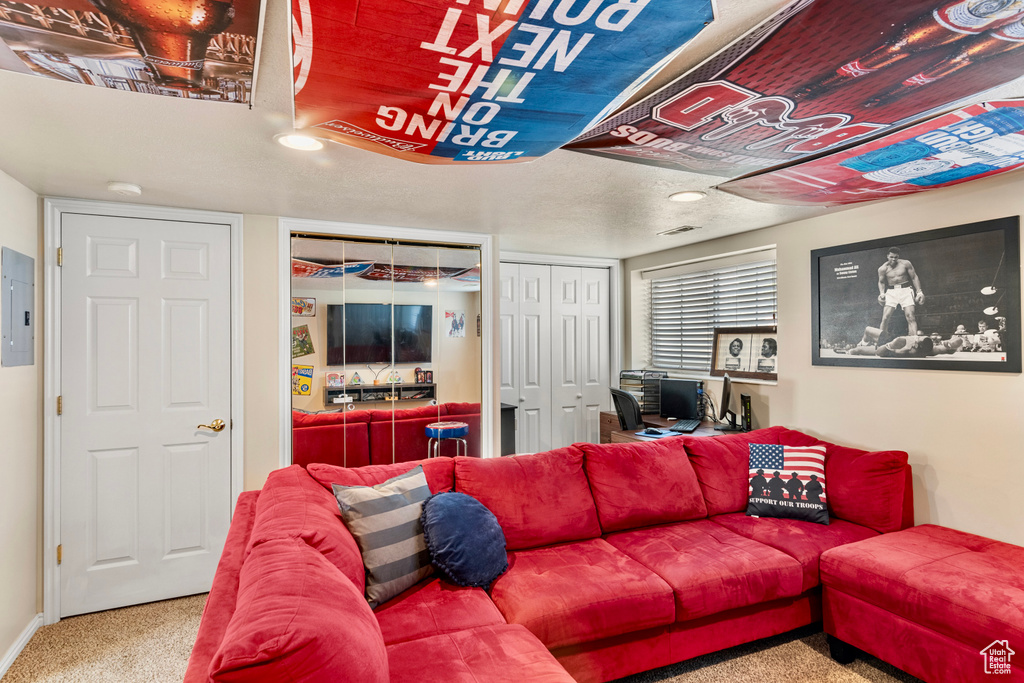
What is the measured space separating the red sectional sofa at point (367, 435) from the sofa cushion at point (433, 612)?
1553mm

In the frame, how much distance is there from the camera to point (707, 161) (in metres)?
2.14

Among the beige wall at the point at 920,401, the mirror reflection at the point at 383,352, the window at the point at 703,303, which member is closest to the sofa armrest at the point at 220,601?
the mirror reflection at the point at 383,352

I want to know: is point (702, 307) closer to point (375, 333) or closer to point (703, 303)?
point (703, 303)

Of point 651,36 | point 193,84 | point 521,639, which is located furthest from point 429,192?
point 521,639

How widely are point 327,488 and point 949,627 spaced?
2.59 meters

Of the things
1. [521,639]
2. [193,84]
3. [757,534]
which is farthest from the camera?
[757,534]

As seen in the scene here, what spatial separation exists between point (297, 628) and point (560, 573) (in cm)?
143

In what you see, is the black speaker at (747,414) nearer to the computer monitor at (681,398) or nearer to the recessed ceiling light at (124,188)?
the computer monitor at (681,398)

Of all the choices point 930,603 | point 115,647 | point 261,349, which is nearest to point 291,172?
point 261,349

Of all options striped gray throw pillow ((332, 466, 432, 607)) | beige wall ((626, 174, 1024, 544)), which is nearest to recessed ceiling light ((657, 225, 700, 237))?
beige wall ((626, 174, 1024, 544))

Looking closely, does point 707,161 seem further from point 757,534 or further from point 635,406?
point 635,406

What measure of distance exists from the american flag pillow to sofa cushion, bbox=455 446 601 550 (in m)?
1.05

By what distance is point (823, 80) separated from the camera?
1.46m

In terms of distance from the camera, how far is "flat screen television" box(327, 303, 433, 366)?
11.5 feet
